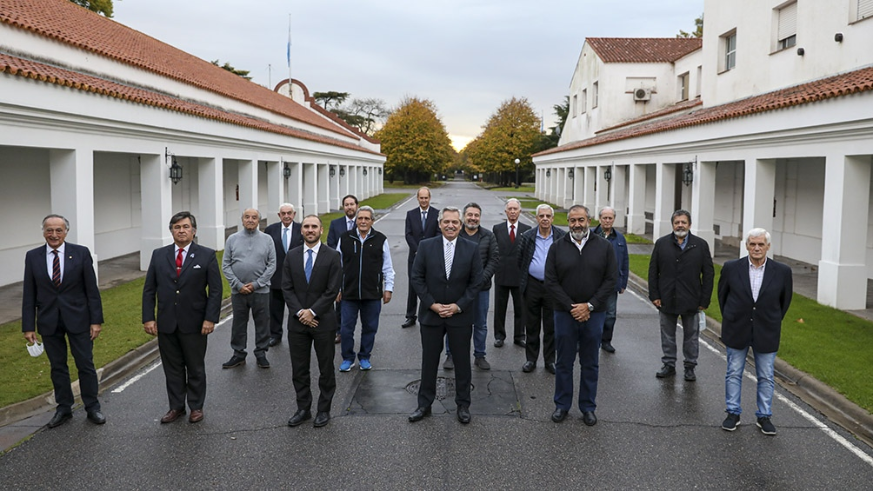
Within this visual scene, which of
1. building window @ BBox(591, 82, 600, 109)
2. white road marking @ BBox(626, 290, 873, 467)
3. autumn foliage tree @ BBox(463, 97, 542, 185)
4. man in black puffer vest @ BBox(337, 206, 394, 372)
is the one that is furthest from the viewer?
autumn foliage tree @ BBox(463, 97, 542, 185)

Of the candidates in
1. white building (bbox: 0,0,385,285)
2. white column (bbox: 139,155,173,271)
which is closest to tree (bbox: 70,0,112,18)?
white building (bbox: 0,0,385,285)

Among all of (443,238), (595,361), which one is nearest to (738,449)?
(595,361)

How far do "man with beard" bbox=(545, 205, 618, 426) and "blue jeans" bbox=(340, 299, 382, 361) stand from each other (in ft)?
8.48

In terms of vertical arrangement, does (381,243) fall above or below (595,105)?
below

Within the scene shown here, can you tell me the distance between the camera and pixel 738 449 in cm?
592

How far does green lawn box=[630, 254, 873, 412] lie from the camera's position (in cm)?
756

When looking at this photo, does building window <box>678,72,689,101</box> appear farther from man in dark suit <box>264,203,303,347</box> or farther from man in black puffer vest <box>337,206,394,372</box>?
man in black puffer vest <box>337,206,394,372</box>

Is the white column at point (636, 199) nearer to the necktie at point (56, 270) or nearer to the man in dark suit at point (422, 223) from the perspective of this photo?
the man in dark suit at point (422, 223)

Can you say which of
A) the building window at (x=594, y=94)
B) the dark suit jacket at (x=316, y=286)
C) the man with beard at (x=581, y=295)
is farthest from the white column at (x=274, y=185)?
the building window at (x=594, y=94)

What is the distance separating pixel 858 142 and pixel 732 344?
723 cm

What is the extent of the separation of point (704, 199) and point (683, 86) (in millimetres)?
21099

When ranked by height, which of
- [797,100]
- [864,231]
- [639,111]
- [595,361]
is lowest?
[595,361]

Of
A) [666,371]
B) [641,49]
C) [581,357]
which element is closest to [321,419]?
[581,357]

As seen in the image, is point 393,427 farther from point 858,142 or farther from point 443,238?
point 858,142
